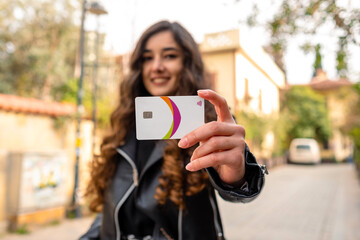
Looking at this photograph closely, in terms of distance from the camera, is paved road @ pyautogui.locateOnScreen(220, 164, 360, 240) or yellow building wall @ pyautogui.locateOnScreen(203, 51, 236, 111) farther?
paved road @ pyautogui.locateOnScreen(220, 164, 360, 240)

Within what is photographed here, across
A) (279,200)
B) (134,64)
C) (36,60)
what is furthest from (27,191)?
(36,60)

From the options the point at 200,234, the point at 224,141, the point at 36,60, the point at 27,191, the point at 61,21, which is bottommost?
the point at 27,191

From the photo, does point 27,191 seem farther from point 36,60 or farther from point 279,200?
point 36,60

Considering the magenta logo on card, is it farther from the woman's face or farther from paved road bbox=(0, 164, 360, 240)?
paved road bbox=(0, 164, 360, 240)

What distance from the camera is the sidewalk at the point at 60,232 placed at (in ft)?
16.4

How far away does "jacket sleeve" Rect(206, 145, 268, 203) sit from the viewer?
3.18 ft

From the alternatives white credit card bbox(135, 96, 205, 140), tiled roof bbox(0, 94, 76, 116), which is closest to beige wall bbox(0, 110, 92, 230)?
tiled roof bbox(0, 94, 76, 116)

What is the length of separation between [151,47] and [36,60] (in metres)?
12.9

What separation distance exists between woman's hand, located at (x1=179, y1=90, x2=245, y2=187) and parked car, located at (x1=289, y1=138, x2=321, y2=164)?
281 centimetres

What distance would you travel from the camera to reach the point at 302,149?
16.5 feet

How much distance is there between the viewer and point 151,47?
1.45m

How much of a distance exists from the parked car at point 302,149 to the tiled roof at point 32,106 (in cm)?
430

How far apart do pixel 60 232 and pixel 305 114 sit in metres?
4.49

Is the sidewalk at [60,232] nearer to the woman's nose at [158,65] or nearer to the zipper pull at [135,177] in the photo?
the zipper pull at [135,177]
